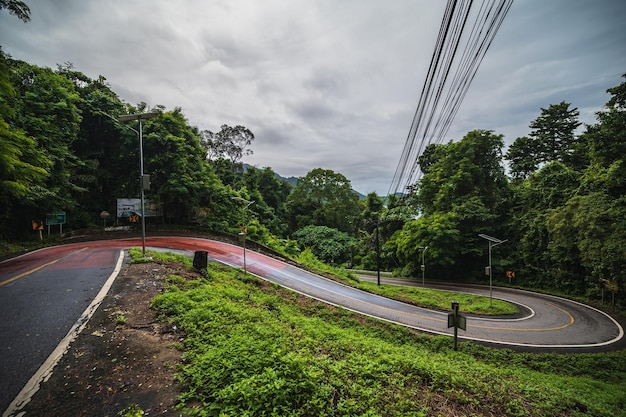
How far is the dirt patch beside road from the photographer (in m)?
2.82

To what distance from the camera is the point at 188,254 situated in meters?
15.1

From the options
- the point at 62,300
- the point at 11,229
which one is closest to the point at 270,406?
the point at 62,300

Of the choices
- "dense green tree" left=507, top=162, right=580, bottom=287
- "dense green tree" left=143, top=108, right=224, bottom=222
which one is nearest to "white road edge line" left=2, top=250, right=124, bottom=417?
"dense green tree" left=143, top=108, right=224, bottom=222

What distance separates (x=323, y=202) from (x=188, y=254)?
116 feet

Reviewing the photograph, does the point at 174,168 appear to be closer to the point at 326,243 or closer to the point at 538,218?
the point at 326,243

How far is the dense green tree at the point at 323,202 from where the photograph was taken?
157 feet

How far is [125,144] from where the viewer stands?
21641mm

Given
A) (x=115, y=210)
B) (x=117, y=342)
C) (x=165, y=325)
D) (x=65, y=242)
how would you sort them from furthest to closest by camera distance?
(x=115, y=210), (x=65, y=242), (x=165, y=325), (x=117, y=342)

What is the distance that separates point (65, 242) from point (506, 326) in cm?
2834

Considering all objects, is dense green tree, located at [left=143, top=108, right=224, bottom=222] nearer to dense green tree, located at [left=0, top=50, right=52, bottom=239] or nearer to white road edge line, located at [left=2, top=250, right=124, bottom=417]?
dense green tree, located at [left=0, top=50, right=52, bottom=239]

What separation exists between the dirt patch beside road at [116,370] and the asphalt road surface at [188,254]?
1.15 feet

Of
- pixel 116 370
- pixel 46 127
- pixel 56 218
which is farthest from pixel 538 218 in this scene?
pixel 56 218

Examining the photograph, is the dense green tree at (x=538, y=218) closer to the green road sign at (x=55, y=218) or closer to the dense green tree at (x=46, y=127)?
the dense green tree at (x=46, y=127)

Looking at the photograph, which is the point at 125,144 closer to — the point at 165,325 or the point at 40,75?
the point at 40,75
